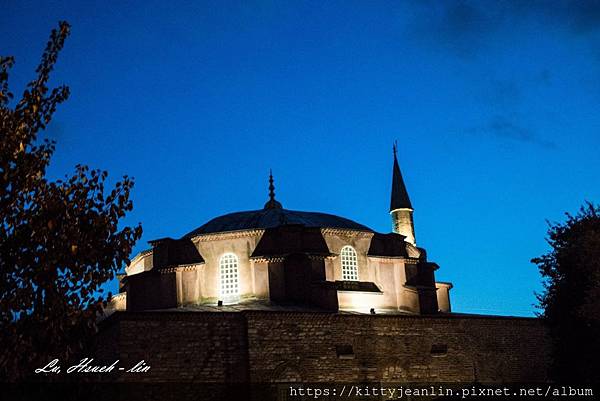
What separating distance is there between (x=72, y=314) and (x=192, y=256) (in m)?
17.8

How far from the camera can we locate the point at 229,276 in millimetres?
30375

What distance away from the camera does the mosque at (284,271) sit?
2948 centimetres

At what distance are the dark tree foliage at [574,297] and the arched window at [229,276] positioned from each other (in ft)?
38.1

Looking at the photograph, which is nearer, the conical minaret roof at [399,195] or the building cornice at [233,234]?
the building cornice at [233,234]

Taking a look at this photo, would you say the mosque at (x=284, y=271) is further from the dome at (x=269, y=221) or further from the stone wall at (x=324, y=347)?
the stone wall at (x=324, y=347)

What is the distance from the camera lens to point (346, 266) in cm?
3127

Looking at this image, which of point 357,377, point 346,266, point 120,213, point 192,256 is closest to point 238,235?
point 192,256

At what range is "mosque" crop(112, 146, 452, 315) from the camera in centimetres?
2948

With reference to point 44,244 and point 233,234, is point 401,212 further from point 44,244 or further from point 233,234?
point 44,244

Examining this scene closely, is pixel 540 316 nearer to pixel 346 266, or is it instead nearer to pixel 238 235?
pixel 346 266

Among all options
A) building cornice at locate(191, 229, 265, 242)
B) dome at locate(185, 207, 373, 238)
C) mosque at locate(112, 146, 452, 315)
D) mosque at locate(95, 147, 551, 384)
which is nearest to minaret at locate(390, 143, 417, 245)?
mosque at locate(95, 147, 551, 384)

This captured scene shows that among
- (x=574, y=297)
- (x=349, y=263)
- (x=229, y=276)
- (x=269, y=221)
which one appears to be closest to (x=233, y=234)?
(x=229, y=276)

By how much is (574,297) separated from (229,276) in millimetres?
13126

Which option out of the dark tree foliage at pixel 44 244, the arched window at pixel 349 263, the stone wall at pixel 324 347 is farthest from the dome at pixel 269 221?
the dark tree foliage at pixel 44 244
